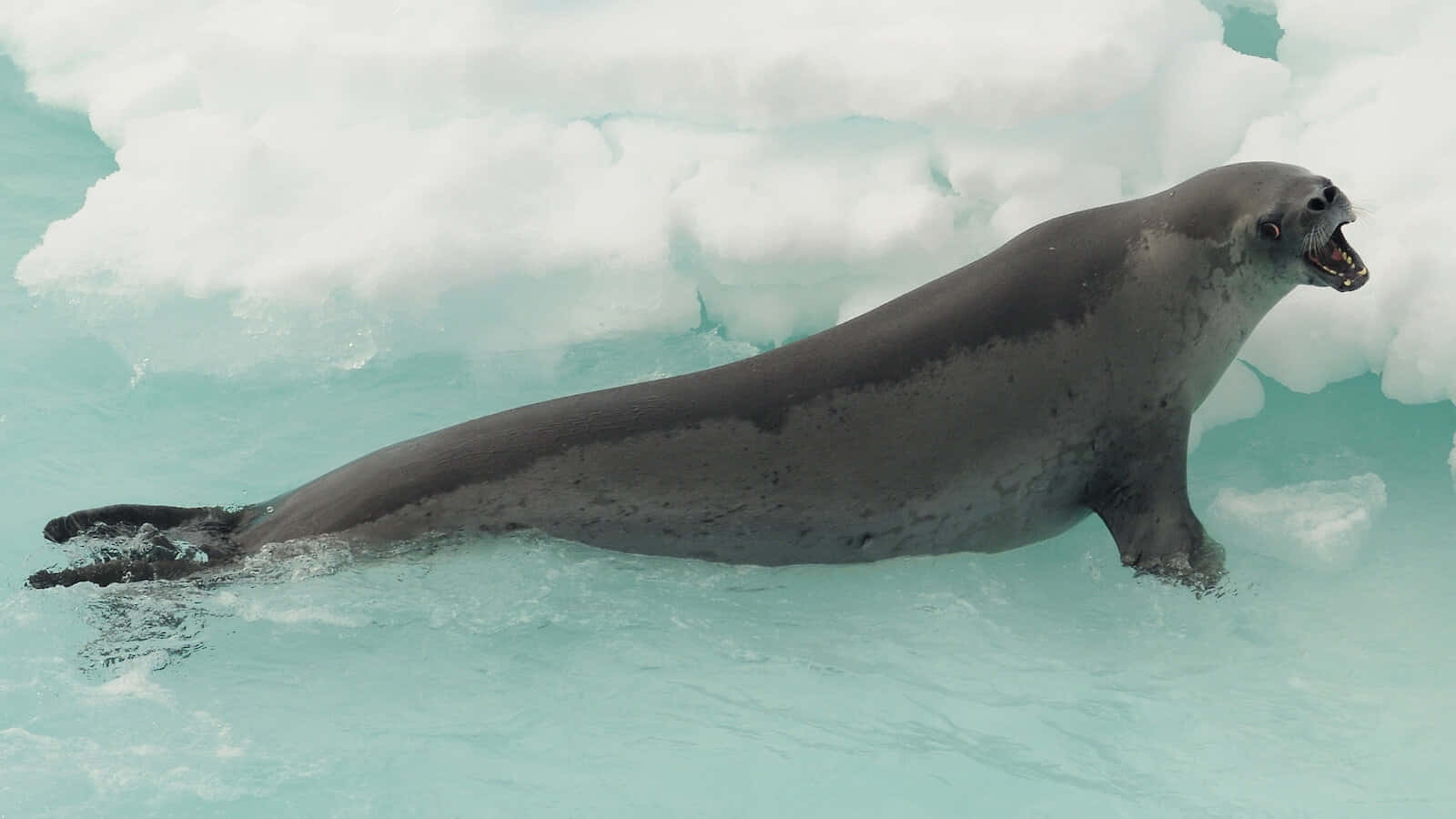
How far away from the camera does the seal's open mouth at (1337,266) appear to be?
196 inches

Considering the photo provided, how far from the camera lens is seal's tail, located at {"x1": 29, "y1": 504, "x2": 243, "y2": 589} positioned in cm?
468

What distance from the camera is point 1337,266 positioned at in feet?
16.3

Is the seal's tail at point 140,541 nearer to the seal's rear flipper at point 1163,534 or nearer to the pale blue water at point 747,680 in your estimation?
the pale blue water at point 747,680

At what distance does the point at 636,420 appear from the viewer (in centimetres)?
488

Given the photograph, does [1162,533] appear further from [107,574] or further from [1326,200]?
[107,574]

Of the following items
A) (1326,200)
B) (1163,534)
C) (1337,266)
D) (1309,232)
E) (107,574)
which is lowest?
(1163,534)

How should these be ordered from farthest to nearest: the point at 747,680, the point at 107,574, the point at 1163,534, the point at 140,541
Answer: the point at 1163,534, the point at 140,541, the point at 107,574, the point at 747,680

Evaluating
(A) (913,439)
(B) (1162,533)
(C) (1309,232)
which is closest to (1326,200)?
(C) (1309,232)

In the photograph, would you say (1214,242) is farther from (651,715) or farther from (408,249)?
(408,249)

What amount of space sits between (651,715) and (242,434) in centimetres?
272

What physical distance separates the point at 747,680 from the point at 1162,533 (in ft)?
5.21

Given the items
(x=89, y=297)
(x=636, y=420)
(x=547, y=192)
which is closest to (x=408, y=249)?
(x=547, y=192)

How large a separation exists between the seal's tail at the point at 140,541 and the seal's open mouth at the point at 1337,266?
12.8 ft

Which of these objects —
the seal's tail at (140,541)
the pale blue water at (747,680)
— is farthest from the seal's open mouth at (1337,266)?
the seal's tail at (140,541)
